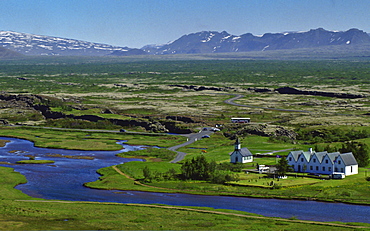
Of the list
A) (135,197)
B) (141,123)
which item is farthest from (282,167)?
(141,123)

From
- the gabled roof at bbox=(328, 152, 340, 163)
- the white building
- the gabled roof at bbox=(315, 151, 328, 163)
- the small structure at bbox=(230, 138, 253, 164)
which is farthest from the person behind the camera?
the small structure at bbox=(230, 138, 253, 164)

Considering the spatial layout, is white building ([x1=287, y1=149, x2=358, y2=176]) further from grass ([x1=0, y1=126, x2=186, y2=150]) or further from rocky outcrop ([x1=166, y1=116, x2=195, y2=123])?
rocky outcrop ([x1=166, y1=116, x2=195, y2=123])

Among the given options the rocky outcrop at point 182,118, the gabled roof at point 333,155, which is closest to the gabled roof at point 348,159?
the gabled roof at point 333,155

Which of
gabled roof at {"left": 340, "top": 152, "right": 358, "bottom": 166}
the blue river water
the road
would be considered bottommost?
the road

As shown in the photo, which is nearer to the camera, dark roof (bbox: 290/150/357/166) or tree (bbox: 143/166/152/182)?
dark roof (bbox: 290/150/357/166)

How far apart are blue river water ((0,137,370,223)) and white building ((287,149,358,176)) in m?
14.8

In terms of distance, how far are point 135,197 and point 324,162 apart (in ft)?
95.1

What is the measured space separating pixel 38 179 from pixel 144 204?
23853 mm

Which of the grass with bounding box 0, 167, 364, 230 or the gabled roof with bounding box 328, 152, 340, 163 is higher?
the gabled roof with bounding box 328, 152, 340, 163

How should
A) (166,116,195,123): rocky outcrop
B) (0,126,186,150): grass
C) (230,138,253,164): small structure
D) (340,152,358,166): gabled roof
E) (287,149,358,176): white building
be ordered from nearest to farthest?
(340,152,358,166): gabled roof → (287,149,358,176): white building → (230,138,253,164): small structure → (0,126,186,150): grass → (166,116,195,123): rocky outcrop

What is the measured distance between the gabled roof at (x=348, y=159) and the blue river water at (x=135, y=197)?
14.8 meters

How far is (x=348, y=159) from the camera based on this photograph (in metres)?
87.2

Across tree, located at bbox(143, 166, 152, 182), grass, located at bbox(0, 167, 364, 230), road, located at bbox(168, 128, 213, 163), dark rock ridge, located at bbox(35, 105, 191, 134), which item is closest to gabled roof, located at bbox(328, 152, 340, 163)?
grass, located at bbox(0, 167, 364, 230)

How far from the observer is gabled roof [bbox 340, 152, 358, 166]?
8625cm
